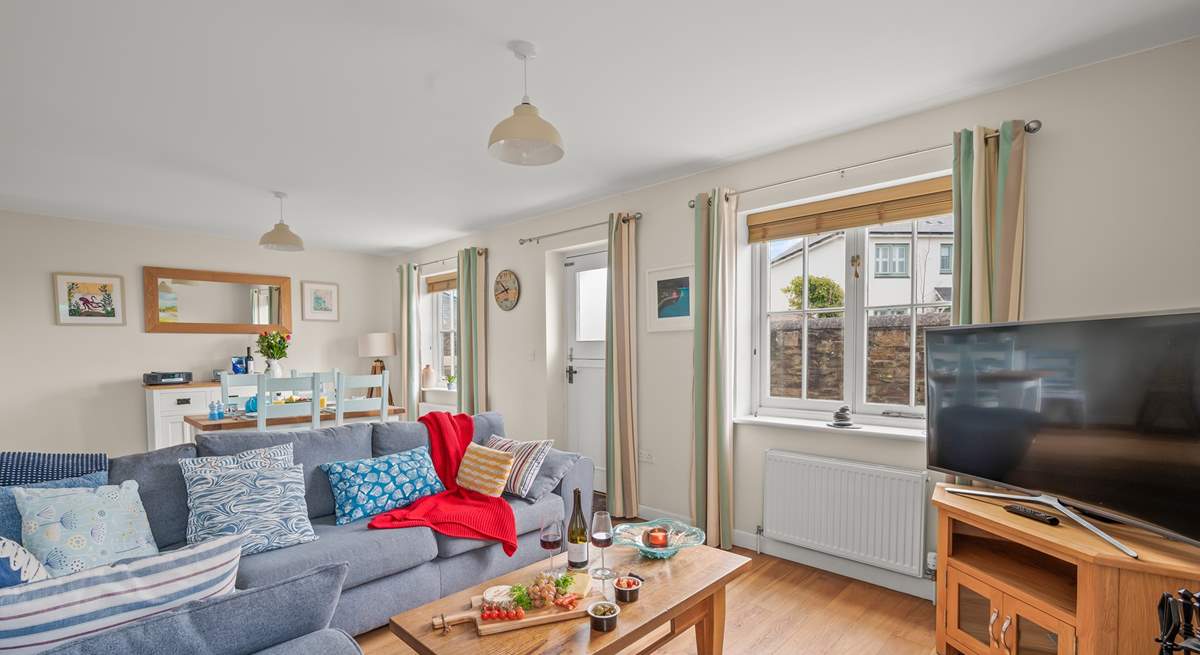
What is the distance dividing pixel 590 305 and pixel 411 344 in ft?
8.27

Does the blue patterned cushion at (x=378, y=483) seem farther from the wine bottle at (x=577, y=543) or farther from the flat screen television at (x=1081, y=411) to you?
the flat screen television at (x=1081, y=411)

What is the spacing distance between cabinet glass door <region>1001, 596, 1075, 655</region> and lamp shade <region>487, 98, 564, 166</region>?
7.54 feet

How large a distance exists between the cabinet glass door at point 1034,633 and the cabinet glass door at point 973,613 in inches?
2.0

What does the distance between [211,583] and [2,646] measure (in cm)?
28

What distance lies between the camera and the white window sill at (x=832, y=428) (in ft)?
9.05

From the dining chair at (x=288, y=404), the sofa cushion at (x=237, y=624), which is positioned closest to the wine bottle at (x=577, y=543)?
the sofa cushion at (x=237, y=624)


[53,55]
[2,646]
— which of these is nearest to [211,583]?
[2,646]

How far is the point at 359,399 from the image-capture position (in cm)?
410

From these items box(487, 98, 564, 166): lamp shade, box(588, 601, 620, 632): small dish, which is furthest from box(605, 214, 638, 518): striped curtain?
box(588, 601, 620, 632): small dish

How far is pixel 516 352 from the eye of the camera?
501cm

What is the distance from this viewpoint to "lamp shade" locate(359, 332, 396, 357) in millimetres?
6152

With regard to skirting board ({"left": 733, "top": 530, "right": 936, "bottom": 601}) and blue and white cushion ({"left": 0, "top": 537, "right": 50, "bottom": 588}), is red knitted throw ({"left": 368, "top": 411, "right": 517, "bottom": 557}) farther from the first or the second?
skirting board ({"left": 733, "top": 530, "right": 936, "bottom": 601})

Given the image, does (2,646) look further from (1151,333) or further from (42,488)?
(1151,333)

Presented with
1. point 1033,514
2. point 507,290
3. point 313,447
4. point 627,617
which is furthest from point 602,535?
point 507,290
